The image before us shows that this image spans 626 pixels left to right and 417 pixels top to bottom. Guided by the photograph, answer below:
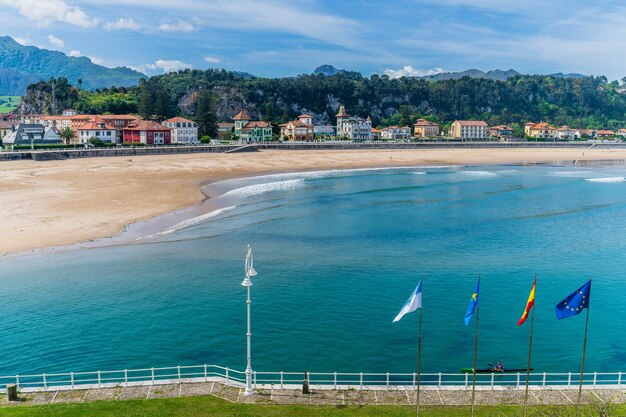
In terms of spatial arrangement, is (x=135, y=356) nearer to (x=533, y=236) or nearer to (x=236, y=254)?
(x=236, y=254)

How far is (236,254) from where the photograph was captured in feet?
128

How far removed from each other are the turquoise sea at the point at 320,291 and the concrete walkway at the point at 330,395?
14.4ft

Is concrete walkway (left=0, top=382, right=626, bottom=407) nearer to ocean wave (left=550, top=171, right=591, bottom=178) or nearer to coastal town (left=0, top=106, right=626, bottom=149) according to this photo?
ocean wave (left=550, top=171, right=591, bottom=178)

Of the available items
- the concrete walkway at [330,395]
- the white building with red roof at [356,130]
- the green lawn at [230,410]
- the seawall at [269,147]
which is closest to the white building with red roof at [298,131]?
Result: the seawall at [269,147]

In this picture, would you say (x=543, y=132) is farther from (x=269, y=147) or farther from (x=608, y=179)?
(x=269, y=147)

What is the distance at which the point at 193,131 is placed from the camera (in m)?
132

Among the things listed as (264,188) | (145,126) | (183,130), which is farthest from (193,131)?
(264,188)

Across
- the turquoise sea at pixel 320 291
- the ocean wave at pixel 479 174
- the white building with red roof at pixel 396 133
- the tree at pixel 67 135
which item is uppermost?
the white building with red roof at pixel 396 133

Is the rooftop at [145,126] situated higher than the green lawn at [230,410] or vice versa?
the rooftop at [145,126]

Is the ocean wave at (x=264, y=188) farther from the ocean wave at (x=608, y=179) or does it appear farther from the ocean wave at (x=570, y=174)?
the ocean wave at (x=608, y=179)

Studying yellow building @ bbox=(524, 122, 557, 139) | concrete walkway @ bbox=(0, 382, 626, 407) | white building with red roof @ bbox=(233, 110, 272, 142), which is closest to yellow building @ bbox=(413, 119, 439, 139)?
yellow building @ bbox=(524, 122, 557, 139)

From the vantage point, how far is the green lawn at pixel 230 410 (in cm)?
1614

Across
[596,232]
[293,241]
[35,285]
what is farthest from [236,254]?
[596,232]

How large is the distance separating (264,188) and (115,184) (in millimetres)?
19110
